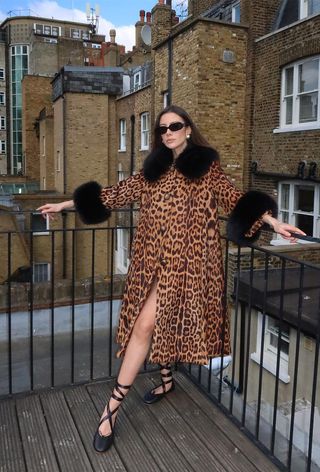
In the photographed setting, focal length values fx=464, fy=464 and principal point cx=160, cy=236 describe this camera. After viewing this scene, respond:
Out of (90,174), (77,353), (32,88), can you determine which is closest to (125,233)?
(90,174)

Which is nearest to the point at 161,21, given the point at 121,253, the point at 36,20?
the point at 121,253

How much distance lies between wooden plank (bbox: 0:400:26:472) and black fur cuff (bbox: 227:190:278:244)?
1.67 m

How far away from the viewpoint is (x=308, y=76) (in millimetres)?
11961

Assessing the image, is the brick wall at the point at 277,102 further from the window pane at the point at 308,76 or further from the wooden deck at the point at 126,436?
the wooden deck at the point at 126,436

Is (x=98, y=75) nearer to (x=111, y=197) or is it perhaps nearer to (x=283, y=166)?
(x=283, y=166)

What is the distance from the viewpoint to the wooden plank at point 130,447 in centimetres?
246

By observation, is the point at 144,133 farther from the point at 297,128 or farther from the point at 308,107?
the point at 308,107

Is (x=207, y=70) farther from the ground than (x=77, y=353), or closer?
farther from the ground

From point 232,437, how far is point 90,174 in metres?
21.0

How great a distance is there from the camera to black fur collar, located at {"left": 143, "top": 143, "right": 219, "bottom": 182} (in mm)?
2580

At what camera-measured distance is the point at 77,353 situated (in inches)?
410

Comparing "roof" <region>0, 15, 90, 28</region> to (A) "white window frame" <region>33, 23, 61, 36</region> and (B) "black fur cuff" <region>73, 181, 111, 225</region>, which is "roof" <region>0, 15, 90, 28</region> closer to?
(A) "white window frame" <region>33, 23, 61, 36</region>

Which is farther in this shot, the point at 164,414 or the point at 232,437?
the point at 164,414

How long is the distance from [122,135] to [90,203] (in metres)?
20.6
